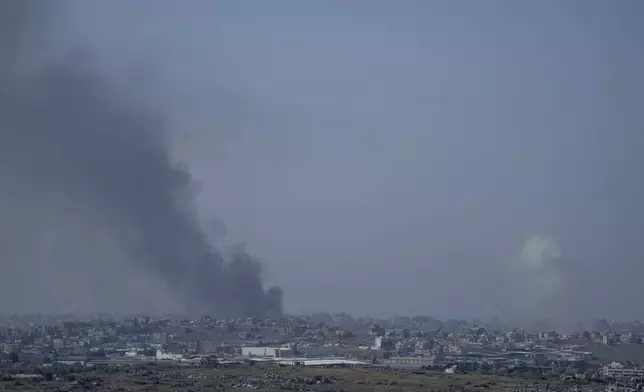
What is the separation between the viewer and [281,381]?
50.5 m

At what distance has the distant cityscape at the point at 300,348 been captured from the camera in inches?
2480

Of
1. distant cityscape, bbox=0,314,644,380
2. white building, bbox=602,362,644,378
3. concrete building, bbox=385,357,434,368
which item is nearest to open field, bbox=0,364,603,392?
distant cityscape, bbox=0,314,644,380

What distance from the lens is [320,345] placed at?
275 feet

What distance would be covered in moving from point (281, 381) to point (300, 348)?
28754 millimetres

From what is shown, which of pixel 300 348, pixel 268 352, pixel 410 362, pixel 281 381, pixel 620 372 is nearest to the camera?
pixel 281 381

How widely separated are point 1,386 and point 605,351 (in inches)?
1914

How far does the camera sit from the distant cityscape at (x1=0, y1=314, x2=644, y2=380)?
207ft

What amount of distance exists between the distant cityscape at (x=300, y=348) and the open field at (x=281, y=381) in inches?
126

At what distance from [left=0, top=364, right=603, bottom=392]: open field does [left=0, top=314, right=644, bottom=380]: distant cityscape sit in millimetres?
3213

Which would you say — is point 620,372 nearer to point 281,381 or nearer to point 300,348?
point 281,381

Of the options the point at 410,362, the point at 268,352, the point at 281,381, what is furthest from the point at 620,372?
the point at 268,352

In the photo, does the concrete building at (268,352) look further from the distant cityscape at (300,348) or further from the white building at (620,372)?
the white building at (620,372)

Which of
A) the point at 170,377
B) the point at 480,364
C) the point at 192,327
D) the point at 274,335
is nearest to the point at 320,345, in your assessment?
the point at 274,335

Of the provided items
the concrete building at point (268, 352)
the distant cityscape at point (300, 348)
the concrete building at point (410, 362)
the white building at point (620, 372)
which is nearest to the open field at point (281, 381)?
the distant cityscape at point (300, 348)
